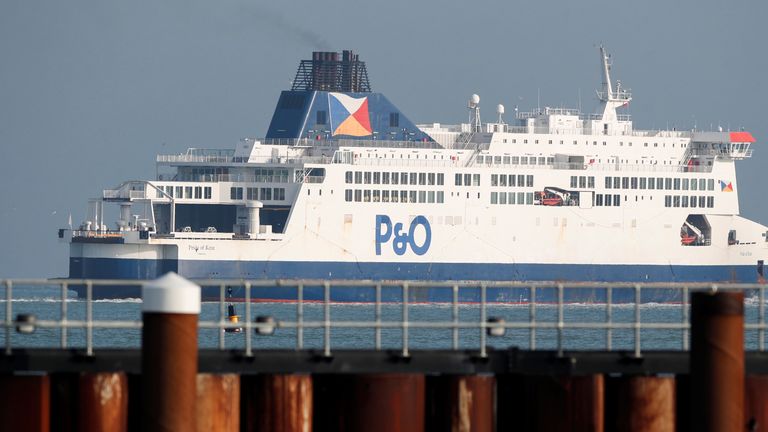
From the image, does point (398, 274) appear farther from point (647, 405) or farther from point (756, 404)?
point (647, 405)

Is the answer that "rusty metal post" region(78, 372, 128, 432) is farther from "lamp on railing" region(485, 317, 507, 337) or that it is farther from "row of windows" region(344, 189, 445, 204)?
"row of windows" region(344, 189, 445, 204)

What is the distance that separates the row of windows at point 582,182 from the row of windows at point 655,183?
71cm

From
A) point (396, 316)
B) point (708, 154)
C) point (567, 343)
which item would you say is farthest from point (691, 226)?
point (567, 343)

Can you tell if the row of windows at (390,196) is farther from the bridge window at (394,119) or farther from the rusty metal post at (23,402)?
the rusty metal post at (23,402)

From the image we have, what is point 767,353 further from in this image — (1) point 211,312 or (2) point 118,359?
(1) point 211,312

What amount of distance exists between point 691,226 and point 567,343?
3292cm

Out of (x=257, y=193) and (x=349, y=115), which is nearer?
(x=257, y=193)


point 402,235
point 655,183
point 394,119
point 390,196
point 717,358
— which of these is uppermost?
point 394,119

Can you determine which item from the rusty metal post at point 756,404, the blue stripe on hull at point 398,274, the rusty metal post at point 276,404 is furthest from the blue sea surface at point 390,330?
the rusty metal post at point 276,404

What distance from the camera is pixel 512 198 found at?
257 ft

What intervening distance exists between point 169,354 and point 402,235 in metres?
60.0

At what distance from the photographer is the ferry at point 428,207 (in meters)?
75.1

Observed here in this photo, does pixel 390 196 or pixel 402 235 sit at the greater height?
pixel 390 196

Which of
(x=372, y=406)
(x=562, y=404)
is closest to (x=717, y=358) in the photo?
(x=562, y=404)
